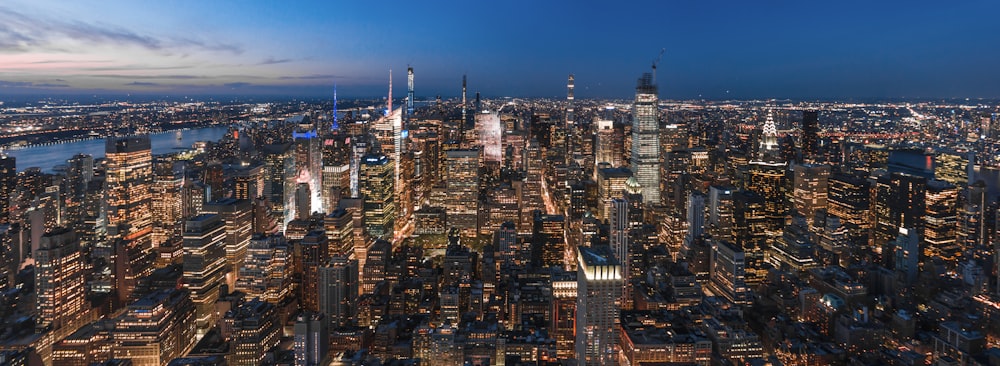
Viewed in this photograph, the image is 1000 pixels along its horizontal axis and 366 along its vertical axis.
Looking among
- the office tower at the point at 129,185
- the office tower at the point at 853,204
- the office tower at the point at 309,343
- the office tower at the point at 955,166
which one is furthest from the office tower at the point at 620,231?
the office tower at the point at 129,185

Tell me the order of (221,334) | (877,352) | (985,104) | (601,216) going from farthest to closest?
(601,216) → (985,104) → (221,334) → (877,352)

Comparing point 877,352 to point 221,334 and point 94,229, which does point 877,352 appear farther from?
point 94,229

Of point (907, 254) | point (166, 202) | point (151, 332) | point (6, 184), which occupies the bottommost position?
point (151, 332)

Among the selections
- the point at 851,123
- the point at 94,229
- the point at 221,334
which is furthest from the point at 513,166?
the point at 221,334

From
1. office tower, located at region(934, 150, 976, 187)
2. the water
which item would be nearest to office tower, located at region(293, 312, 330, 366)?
the water

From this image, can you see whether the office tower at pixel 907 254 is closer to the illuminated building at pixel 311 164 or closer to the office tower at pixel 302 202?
the office tower at pixel 302 202

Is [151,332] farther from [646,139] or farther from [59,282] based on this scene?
[646,139]

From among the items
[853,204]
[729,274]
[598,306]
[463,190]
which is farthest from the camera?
[463,190]

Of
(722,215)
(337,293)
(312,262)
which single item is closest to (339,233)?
(312,262)

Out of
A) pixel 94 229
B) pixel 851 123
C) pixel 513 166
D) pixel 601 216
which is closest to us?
pixel 94 229
